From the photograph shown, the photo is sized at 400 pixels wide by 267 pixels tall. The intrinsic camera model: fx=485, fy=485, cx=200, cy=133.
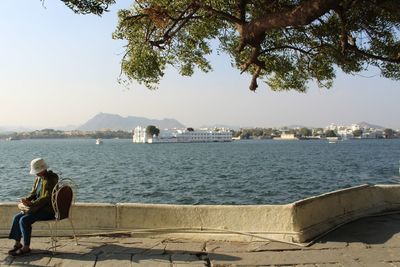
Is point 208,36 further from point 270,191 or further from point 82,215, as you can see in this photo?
point 270,191

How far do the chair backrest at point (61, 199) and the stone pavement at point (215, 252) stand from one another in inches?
24.0

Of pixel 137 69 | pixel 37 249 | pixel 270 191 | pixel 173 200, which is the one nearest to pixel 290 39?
pixel 137 69

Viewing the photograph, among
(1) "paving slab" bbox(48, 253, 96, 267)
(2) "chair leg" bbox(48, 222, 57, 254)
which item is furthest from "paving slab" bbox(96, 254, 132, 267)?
(2) "chair leg" bbox(48, 222, 57, 254)

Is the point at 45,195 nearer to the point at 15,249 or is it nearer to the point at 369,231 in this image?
the point at 15,249

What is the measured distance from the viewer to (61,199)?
7785 mm

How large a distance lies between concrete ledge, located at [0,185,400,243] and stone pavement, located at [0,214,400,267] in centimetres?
24

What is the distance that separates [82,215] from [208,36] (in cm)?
495

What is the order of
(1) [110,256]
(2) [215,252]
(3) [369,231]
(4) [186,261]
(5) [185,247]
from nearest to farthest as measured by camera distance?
1. (4) [186,261]
2. (1) [110,256]
3. (2) [215,252]
4. (5) [185,247]
5. (3) [369,231]

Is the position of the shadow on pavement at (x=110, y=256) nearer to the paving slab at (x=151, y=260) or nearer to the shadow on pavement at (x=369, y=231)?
the paving slab at (x=151, y=260)

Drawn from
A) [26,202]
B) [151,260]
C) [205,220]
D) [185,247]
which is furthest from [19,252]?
[205,220]

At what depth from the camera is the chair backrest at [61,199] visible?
774cm

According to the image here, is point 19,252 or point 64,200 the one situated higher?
point 64,200

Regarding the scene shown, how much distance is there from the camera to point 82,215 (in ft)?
29.6

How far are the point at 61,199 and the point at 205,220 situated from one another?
2.65 meters
